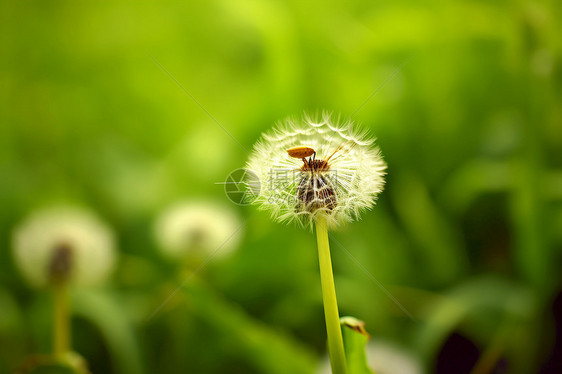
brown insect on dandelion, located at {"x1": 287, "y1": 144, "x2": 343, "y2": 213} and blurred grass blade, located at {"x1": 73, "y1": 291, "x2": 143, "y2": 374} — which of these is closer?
brown insect on dandelion, located at {"x1": 287, "y1": 144, "x2": 343, "y2": 213}

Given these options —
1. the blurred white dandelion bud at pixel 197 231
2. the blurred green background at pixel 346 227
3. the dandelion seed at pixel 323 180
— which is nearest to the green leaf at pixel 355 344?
the dandelion seed at pixel 323 180

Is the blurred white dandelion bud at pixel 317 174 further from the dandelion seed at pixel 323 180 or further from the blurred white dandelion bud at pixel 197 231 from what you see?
the blurred white dandelion bud at pixel 197 231

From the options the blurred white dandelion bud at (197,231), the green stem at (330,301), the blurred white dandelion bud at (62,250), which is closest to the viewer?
the green stem at (330,301)

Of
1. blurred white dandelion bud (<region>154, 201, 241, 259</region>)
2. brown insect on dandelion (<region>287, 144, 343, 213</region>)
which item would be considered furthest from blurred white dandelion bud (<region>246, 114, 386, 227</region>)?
blurred white dandelion bud (<region>154, 201, 241, 259</region>)

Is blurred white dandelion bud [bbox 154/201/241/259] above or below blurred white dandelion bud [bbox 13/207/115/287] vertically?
above

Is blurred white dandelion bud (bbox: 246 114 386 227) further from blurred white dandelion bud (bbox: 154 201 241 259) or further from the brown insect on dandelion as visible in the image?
blurred white dandelion bud (bbox: 154 201 241 259)

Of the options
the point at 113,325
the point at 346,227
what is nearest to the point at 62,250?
the point at 113,325

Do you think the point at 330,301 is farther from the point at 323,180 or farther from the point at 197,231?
the point at 197,231
